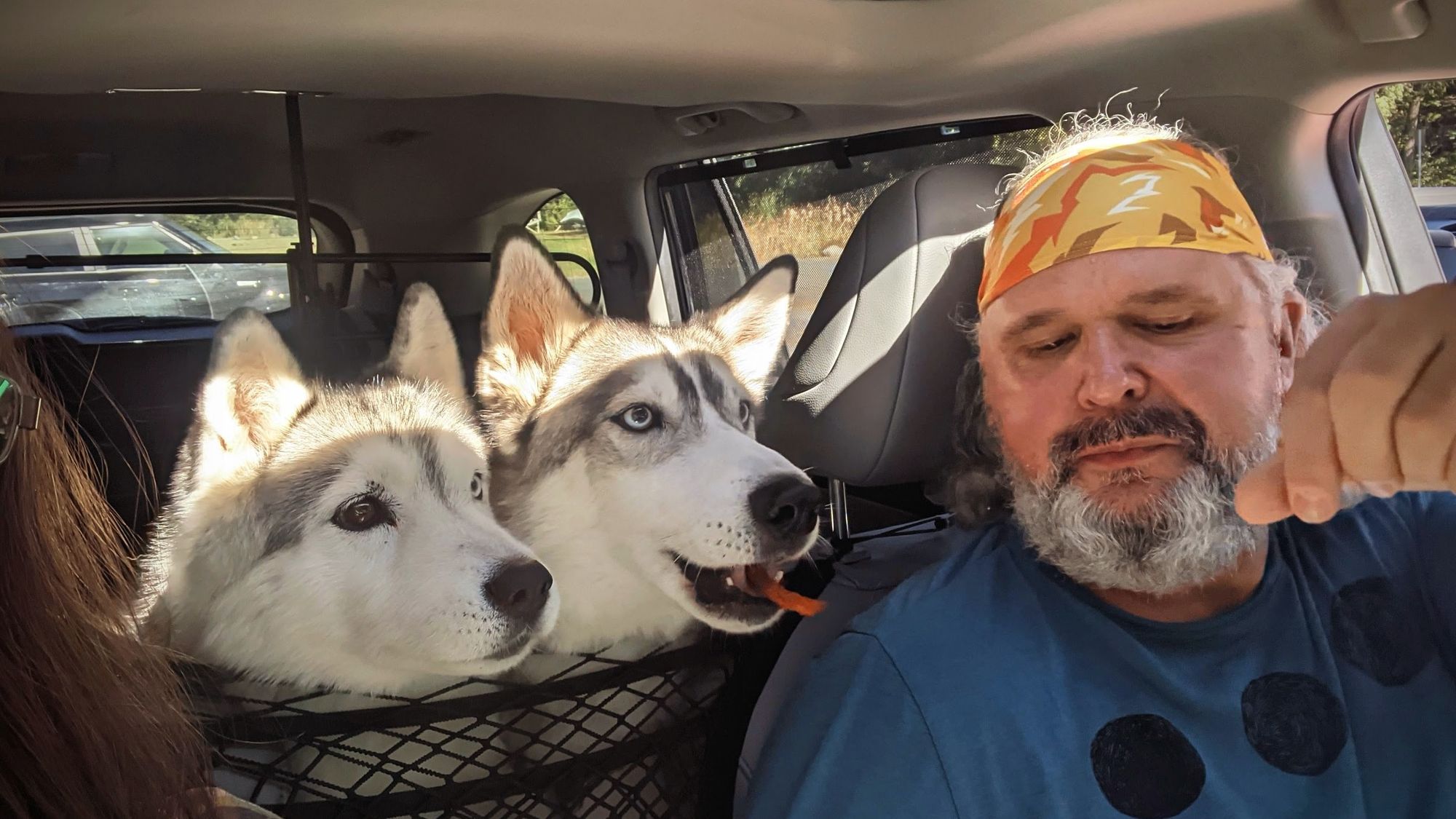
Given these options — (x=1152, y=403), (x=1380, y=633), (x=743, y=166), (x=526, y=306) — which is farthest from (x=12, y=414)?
(x=1380, y=633)

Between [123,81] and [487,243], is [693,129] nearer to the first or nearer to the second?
[487,243]

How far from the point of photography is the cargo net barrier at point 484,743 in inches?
45.6

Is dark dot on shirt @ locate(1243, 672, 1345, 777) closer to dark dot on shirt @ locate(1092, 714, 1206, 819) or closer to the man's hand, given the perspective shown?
dark dot on shirt @ locate(1092, 714, 1206, 819)

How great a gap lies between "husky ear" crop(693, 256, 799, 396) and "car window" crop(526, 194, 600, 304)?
202mm

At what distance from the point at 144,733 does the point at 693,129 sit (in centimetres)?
130

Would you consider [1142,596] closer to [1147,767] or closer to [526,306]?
[1147,767]

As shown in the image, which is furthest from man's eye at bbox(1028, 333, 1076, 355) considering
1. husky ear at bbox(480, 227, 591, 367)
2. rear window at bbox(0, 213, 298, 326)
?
rear window at bbox(0, 213, 298, 326)

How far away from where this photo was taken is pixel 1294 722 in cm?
132

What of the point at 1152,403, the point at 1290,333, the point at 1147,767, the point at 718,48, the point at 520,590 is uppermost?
the point at 718,48

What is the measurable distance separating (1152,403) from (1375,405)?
0.49 metres

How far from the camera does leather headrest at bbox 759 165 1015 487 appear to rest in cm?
164

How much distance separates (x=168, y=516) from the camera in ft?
3.67

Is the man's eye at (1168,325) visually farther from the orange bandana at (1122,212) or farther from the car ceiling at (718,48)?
the car ceiling at (718,48)

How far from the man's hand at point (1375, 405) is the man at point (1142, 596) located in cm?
6
